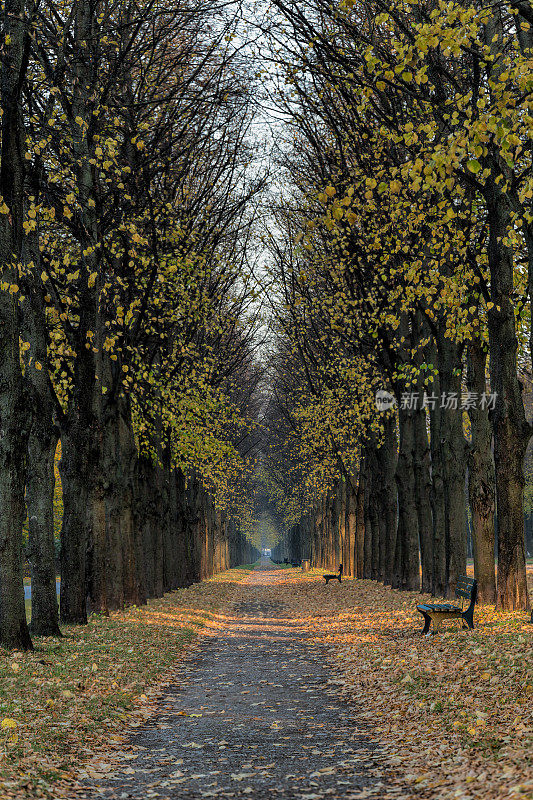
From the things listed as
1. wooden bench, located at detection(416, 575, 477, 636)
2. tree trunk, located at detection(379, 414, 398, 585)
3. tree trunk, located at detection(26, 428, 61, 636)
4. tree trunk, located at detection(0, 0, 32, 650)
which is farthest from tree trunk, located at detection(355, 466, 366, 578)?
tree trunk, located at detection(0, 0, 32, 650)

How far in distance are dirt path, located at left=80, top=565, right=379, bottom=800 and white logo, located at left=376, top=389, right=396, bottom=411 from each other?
1182 cm

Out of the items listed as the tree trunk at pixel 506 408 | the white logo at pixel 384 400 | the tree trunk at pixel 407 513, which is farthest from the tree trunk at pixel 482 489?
the white logo at pixel 384 400

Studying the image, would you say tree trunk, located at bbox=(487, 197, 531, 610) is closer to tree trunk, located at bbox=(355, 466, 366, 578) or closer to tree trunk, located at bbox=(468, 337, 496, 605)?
tree trunk, located at bbox=(468, 337, 496, 605)

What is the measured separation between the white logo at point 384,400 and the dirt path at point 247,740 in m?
11.8

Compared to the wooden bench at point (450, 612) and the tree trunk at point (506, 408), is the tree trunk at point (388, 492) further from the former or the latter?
the tree trunk at point (506, 408)

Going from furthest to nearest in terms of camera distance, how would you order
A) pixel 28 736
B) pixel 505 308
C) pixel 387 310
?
pixel 387 310
pixel 505 308
pixel 28 736

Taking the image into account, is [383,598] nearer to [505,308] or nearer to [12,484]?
[505,308]

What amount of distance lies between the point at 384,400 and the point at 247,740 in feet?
58.4

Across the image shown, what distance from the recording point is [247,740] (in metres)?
8.47

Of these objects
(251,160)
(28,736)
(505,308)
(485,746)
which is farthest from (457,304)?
(251,160)

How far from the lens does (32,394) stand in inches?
555

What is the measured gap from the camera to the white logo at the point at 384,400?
2516 centimetres

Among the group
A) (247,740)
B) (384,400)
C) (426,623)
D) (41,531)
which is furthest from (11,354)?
(384,400)

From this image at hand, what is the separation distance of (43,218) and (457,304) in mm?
8380
